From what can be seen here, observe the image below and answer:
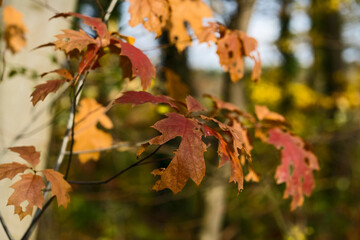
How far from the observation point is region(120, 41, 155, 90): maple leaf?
0.94m

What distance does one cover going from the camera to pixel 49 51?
1992 millimetres

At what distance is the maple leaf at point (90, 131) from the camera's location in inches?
63.4

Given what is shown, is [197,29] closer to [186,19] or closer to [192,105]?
[186,19]

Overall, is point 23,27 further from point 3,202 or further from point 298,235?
point 298,235

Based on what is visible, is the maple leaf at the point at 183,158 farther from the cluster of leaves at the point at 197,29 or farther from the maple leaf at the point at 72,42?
the cluster of leaves at the point at 197,29

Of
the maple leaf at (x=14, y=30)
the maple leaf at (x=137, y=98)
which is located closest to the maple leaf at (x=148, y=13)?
the maple leaf at (x=137, y=98)

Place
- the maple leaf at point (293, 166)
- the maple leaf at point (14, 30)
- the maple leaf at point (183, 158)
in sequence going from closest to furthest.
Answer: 1. the maple leaf at point (183, 158)
2. the maple leaf at point (293, 166)
3. the maple leaf at point (14, 30)

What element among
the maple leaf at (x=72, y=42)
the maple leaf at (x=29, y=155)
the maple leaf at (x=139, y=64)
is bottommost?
the maple leaf at (x=29, y=155)

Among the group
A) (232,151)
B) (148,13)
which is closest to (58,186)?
(232,151)

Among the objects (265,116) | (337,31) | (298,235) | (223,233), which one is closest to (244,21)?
(265,116)

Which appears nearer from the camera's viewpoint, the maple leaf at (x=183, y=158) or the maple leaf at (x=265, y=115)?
the maple leaf at (x=183, y=158)

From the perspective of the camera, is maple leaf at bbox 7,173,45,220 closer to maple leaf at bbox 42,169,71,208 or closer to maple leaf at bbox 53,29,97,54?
maple leaf at bbox 42,169,71,208

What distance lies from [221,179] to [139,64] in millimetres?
2118

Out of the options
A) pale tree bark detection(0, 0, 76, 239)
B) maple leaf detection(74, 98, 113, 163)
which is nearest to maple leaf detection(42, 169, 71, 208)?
maple leaf detection(74, 98, 113, 163)
